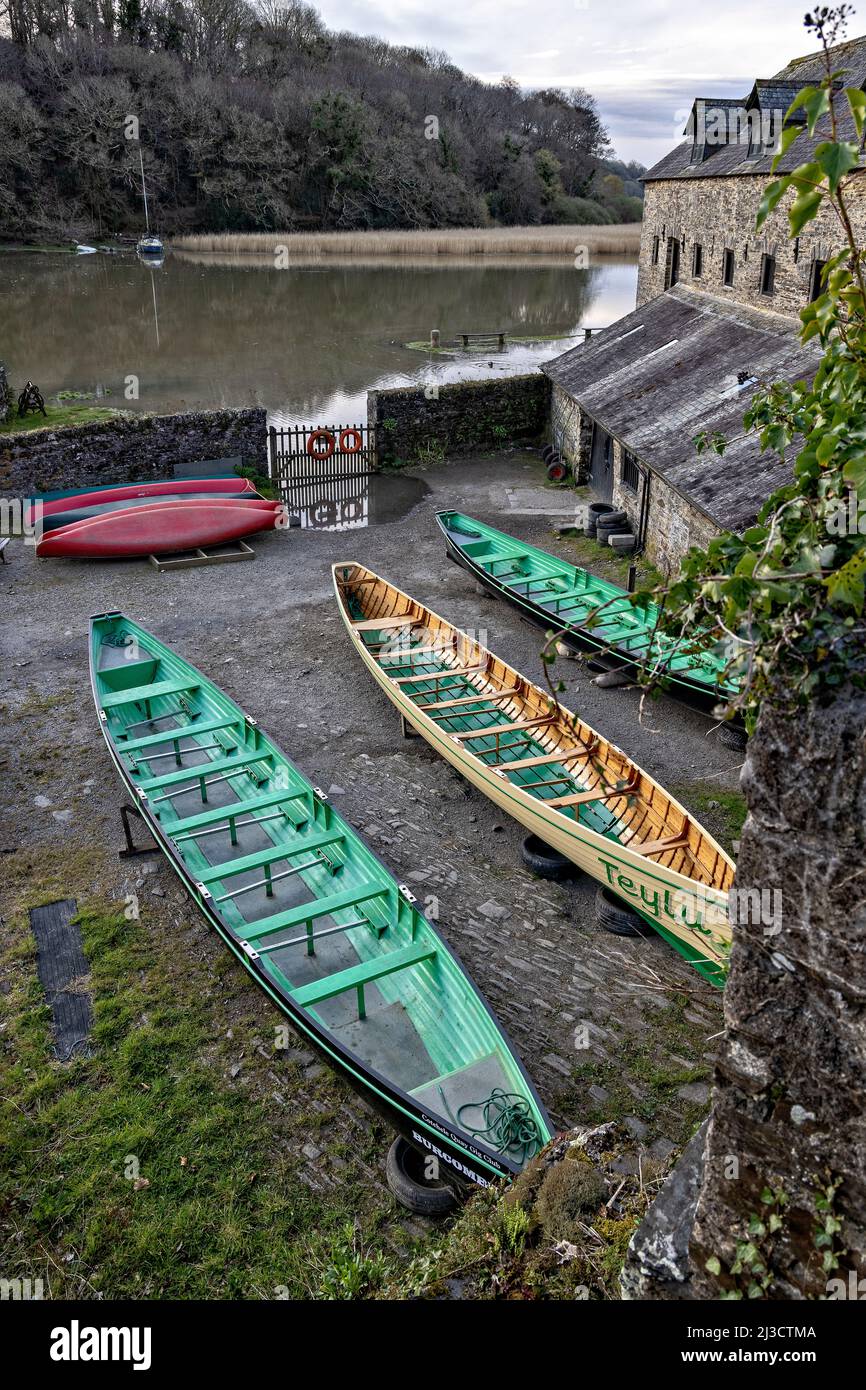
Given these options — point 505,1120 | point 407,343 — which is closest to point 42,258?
point 407,343

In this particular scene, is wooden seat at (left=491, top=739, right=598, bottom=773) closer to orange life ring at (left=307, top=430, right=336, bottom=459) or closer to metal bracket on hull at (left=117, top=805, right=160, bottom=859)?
metal bracket on hull at (left=117, top=805, right=160, bottom=859)

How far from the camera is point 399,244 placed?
5425 centimetres

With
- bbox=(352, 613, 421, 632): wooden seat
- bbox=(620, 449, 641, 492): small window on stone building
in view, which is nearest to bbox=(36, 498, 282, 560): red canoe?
bbox=(352, 613, 421, 632): wooden seat

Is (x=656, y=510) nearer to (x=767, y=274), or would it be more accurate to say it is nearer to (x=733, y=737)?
(x=767, y=274)

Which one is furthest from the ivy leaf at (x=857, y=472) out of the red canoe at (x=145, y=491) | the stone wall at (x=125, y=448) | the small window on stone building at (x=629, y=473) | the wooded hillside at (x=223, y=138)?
the wooded hillside at (x=223, y=138)

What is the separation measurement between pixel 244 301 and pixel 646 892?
4362 cm

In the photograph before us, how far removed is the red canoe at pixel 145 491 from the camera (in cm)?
1886

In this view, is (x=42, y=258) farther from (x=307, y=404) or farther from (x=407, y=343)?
(x=307, y=404)

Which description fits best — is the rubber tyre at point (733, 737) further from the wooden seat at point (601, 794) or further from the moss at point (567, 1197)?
the moss at point (567, 1197)

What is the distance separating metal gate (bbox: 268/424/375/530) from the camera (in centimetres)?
2161

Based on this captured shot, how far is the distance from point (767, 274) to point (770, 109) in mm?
3813

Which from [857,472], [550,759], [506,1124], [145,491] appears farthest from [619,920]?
[145,491]

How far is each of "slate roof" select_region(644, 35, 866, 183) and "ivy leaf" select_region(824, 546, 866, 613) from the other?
1465 cm

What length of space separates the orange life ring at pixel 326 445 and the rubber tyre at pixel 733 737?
1342 cm
